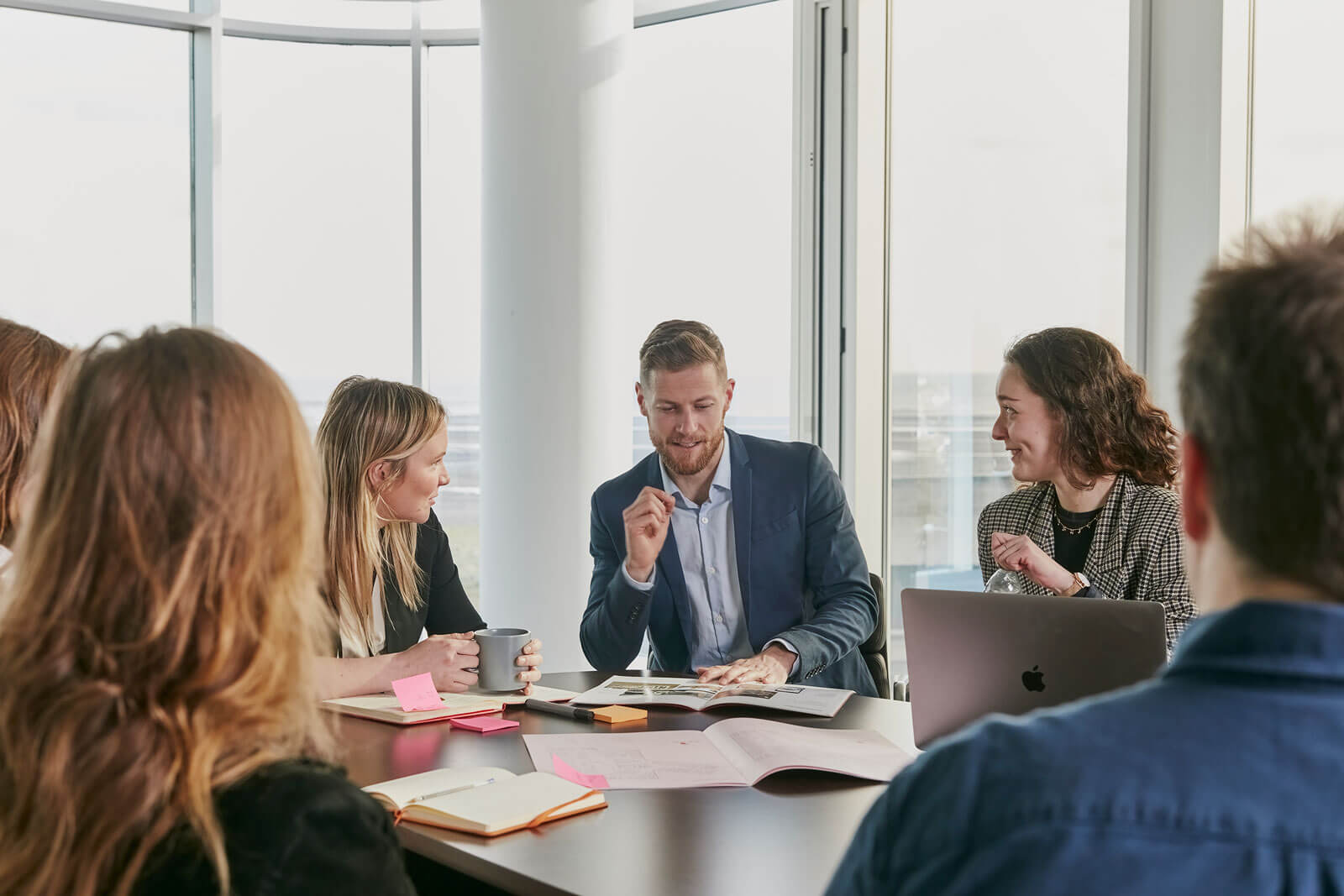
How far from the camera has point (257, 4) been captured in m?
4.73

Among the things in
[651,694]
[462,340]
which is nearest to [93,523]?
[651,694]

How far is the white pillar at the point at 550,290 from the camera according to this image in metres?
4.16

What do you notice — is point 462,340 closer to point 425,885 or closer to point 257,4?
point 257,4

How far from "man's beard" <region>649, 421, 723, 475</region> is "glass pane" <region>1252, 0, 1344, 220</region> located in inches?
57.2

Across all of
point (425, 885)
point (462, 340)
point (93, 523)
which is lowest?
point (425, 885)

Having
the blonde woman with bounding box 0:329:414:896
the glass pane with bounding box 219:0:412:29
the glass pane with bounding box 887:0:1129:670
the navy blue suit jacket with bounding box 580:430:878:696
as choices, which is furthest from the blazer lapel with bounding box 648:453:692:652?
the glass pane with bounding box 219:0:412:29

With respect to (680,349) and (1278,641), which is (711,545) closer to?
(680,349)

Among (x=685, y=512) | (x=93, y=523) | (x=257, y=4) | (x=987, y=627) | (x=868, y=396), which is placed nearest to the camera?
(x=93, y=523)

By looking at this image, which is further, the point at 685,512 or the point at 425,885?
the point at 685,512

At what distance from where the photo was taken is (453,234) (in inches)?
195

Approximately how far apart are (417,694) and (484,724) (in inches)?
6.6

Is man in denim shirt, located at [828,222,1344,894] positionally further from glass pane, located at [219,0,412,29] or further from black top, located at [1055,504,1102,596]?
glass pane, located at [219,0,412,29]

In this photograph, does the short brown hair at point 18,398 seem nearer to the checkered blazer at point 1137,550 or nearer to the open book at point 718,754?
the open book at point 718,754

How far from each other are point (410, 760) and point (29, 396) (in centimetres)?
82
